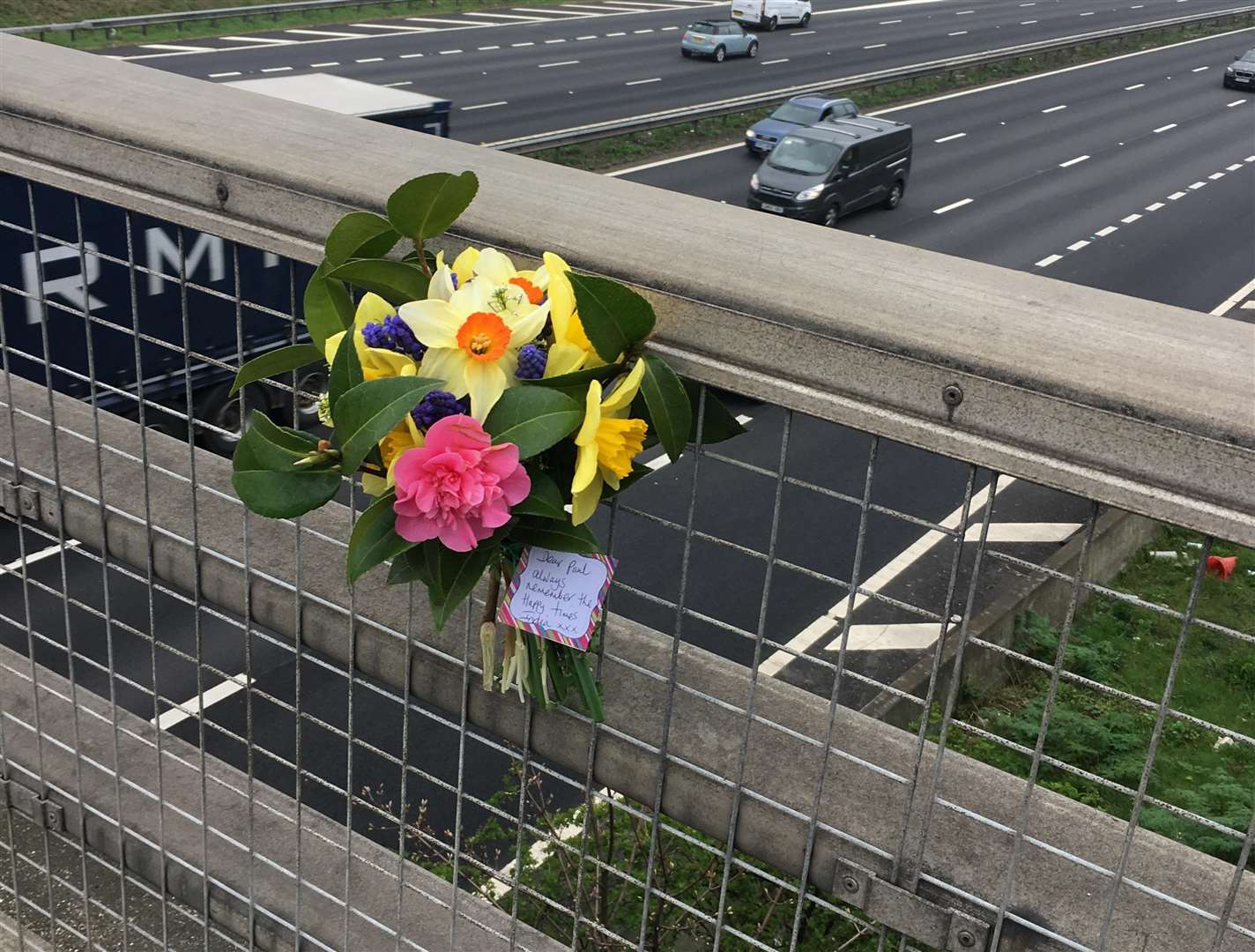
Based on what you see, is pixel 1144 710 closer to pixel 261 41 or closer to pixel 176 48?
pixel 176 48

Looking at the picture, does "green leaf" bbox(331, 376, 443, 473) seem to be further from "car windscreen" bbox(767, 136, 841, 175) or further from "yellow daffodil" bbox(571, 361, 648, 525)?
"car windscreen" bbox(767, 136, 841, 175)

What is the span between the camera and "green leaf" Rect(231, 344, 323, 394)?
2.02 meters

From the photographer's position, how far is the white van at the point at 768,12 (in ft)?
114

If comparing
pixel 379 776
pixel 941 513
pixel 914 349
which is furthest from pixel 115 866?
pixel 941 513

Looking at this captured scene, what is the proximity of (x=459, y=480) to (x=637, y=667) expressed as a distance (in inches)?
22.5

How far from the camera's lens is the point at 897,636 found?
326 inches

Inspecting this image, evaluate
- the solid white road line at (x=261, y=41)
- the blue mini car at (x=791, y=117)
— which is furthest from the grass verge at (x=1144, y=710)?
the solid white road line at (x=261, y=41)

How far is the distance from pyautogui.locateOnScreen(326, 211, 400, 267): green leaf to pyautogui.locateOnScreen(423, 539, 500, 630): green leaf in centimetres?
43

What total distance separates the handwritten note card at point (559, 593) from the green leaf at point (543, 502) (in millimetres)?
146

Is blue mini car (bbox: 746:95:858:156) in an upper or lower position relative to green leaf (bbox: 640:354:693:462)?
lower

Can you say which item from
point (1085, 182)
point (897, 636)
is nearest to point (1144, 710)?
point (897, 636)

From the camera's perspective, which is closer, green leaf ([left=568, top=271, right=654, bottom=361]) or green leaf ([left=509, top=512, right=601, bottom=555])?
green leaf ([left=568, top=271, right=654, bottom=361])

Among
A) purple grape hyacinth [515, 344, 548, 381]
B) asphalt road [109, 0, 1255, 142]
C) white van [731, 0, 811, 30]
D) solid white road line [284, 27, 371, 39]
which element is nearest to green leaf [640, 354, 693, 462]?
purple grape hyacinth [515, 344, 548, 381]

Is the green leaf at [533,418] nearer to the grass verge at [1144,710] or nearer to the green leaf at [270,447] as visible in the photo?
the green leaf at [270,447]
